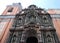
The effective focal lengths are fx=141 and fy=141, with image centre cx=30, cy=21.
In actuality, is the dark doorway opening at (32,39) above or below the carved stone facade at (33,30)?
below

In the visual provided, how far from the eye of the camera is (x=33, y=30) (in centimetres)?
1187

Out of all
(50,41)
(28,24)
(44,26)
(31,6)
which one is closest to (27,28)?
(28,24)

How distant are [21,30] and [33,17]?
7.14 feet

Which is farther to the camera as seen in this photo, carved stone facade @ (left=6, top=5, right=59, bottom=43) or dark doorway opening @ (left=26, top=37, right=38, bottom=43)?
dark doorway opening @ (left=26, top=37, right=38, bottom=43)

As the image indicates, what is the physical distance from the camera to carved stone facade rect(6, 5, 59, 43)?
1126 cm

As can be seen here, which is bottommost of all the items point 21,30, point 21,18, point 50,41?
point 50,41

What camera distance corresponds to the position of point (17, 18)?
46.1ft

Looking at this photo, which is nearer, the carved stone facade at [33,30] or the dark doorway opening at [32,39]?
the carved stone facade at [33,30]

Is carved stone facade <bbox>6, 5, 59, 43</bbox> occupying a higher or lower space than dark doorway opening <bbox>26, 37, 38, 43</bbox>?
higher

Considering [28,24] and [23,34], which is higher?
[28,24]

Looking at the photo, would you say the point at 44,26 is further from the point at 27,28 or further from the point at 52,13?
the point at 52,13

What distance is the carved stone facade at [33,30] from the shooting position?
36.9 feet

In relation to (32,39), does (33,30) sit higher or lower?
higher

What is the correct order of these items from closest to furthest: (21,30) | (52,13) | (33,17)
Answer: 1. (21,30)
2. (33,17)
3. (52,13)
